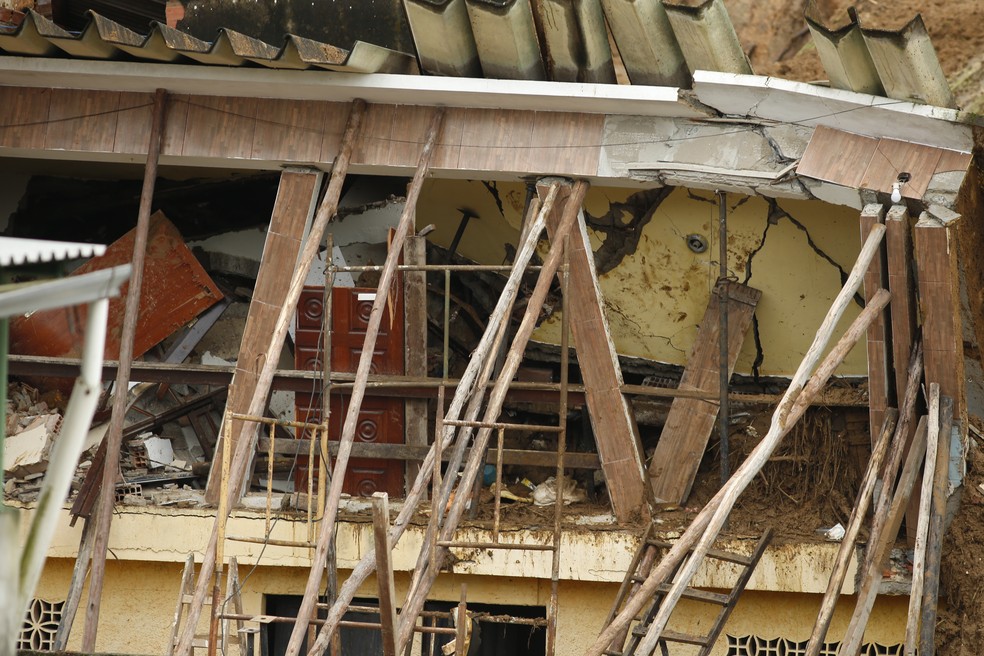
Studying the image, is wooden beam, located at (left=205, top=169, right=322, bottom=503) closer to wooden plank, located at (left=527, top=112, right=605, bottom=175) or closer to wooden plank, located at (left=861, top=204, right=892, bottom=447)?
wooden plank, located at (left=527, top=112, right=605, bottom=175)

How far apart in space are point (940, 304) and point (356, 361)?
13.7 feet

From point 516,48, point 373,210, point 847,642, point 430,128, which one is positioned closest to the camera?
point 847,642

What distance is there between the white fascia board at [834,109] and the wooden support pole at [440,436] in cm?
135

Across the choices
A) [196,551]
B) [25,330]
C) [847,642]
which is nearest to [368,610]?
[196,551]

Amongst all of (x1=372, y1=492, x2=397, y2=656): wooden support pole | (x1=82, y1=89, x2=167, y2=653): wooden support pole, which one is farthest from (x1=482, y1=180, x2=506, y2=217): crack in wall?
(x1=372, y1=492, x2=397, y2=656): wooden support pole

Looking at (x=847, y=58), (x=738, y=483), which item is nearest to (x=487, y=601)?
(x=738, y=483)

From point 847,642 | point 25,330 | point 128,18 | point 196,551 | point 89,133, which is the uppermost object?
point 128,18

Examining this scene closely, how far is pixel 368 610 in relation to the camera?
7363 mm

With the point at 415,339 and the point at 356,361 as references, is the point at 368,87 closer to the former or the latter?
the point at 415,339

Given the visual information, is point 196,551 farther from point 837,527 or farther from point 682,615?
point 837,527

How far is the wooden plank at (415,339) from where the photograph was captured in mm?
9133

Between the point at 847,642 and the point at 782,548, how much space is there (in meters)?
1.11

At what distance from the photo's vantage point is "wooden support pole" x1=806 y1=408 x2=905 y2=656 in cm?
692

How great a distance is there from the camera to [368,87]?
25.4ft
